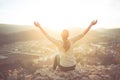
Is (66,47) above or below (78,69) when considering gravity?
above

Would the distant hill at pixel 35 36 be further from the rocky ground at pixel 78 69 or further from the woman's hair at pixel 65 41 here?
the woman's hair at pixel 65 41

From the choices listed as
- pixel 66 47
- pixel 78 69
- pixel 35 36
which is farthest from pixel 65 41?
pixel 35 36

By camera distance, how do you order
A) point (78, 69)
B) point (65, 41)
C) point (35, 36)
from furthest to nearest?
point (35, 36), point (78, 69), point (65, 41)

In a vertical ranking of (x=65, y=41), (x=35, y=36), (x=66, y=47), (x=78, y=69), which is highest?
(x=35, y=36)

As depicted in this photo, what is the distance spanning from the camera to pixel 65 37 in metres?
7.11

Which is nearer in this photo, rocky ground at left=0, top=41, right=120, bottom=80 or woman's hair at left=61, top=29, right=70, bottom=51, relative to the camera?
woman's hair at left=61, top=29, right=70, bottom=51

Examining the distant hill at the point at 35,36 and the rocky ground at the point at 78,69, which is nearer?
the rocky ground at the point at 78,69

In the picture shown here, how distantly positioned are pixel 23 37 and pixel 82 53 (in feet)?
70.5

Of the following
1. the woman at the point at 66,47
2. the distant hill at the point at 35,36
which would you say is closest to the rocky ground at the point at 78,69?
the woman at the point at 66,47

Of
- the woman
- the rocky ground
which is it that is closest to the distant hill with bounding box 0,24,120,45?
the rocky ground

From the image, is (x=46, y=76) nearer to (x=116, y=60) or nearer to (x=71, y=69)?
(x=71, y=69)

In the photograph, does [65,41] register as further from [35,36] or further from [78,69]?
[35,36]

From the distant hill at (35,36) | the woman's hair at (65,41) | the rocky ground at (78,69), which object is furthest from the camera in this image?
the distant hill at (35,36)

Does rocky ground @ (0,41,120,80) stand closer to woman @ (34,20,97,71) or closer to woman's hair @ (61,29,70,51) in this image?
woman @ (34,20,97,71)
